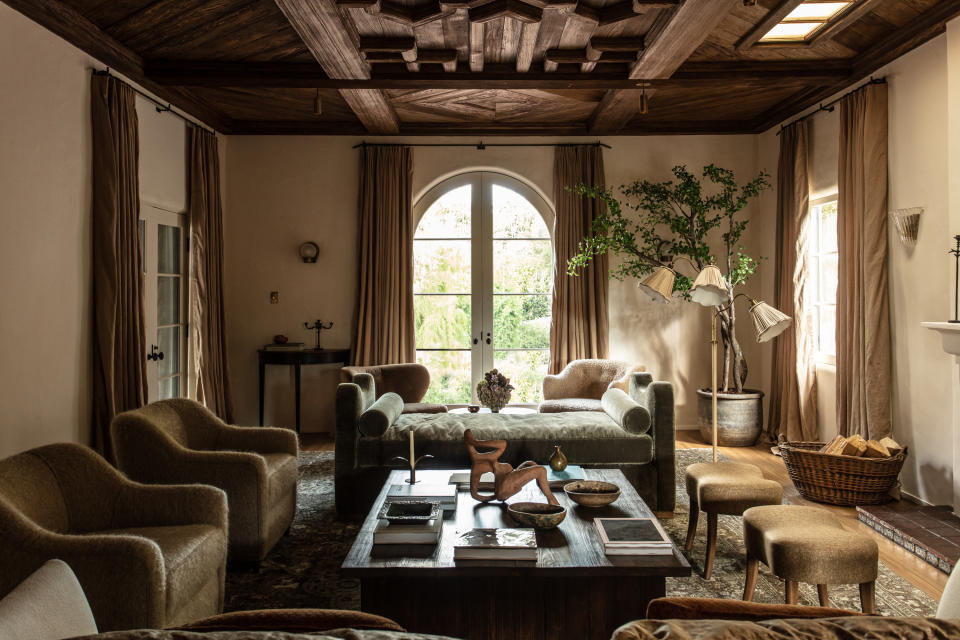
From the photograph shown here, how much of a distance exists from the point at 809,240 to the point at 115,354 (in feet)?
17.4

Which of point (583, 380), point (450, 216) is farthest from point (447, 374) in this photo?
point (450, 216)

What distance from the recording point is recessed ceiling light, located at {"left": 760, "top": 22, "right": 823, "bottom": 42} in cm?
417

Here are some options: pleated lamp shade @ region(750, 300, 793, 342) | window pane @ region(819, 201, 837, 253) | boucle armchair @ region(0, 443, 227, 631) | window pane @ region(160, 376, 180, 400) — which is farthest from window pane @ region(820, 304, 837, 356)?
window pane @ region(160, 376, 180, 400)

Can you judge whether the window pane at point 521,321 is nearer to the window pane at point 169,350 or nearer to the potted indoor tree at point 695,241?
the potted indoor tree at point 695,241

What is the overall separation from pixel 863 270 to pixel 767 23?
5.86 feet

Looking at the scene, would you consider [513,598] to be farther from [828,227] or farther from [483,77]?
[828,227]

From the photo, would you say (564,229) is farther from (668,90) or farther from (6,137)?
(6,137)

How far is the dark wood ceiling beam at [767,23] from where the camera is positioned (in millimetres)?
3707

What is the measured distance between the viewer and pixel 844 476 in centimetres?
404

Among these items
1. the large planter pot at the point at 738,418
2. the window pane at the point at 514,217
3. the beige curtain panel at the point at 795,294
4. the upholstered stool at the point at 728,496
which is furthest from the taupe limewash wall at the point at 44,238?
the beige curtain panel at the point at 795,294

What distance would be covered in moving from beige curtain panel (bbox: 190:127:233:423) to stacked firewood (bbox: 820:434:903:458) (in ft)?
15.8

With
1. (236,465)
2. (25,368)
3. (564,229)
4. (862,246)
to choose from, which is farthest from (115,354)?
(862,246)

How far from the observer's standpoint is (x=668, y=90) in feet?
17.8

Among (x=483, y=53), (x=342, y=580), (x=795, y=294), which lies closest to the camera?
(x=342, y=580)
